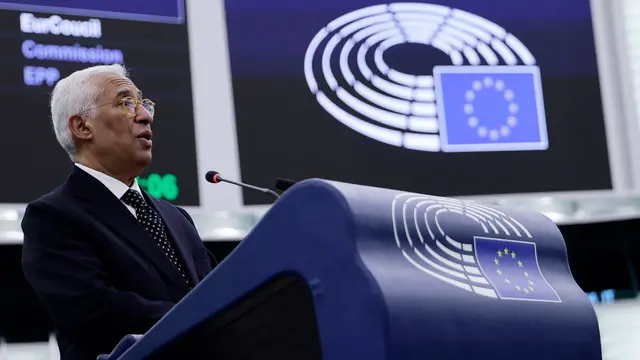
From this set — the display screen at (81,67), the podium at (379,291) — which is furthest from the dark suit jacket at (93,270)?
the display screen at (81,67)

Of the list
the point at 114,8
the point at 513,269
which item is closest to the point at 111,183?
the point at 513,269

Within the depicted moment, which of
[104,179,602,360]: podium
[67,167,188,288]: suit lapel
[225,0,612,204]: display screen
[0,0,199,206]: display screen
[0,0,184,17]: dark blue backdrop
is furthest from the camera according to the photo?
[225,0,612,204]: display screen

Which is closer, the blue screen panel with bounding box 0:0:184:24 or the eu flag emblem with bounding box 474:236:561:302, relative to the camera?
the eu flag emblem with bounding box 474:236:561:302

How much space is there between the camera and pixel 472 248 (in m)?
1.16

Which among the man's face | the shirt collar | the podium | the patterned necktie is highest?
the man's face

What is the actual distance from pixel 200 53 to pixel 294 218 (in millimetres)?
3867

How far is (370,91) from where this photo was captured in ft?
16.3

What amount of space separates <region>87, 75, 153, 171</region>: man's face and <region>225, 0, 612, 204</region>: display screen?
8.54ft

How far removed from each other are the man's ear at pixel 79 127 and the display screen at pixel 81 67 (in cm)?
221

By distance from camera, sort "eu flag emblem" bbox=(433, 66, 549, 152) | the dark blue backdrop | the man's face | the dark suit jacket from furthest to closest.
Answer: "eu flag emblem" bbox=(433, 66, 549, 152) → the dark blue backdrop → the man's face → the dark suit jacket

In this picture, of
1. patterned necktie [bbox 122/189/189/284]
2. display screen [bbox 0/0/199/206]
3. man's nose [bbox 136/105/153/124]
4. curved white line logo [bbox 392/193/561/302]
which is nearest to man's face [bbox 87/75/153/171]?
man's nose [bbox 136/105/153/124]

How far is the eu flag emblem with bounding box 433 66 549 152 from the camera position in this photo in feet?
16.5

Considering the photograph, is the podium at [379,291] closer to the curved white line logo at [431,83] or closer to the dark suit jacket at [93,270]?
the dark suit jacket at [93,270]

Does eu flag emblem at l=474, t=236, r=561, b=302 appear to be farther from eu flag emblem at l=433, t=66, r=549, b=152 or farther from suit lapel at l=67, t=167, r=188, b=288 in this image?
eu flag emblem at l=433, t=66, r=549, b=152
